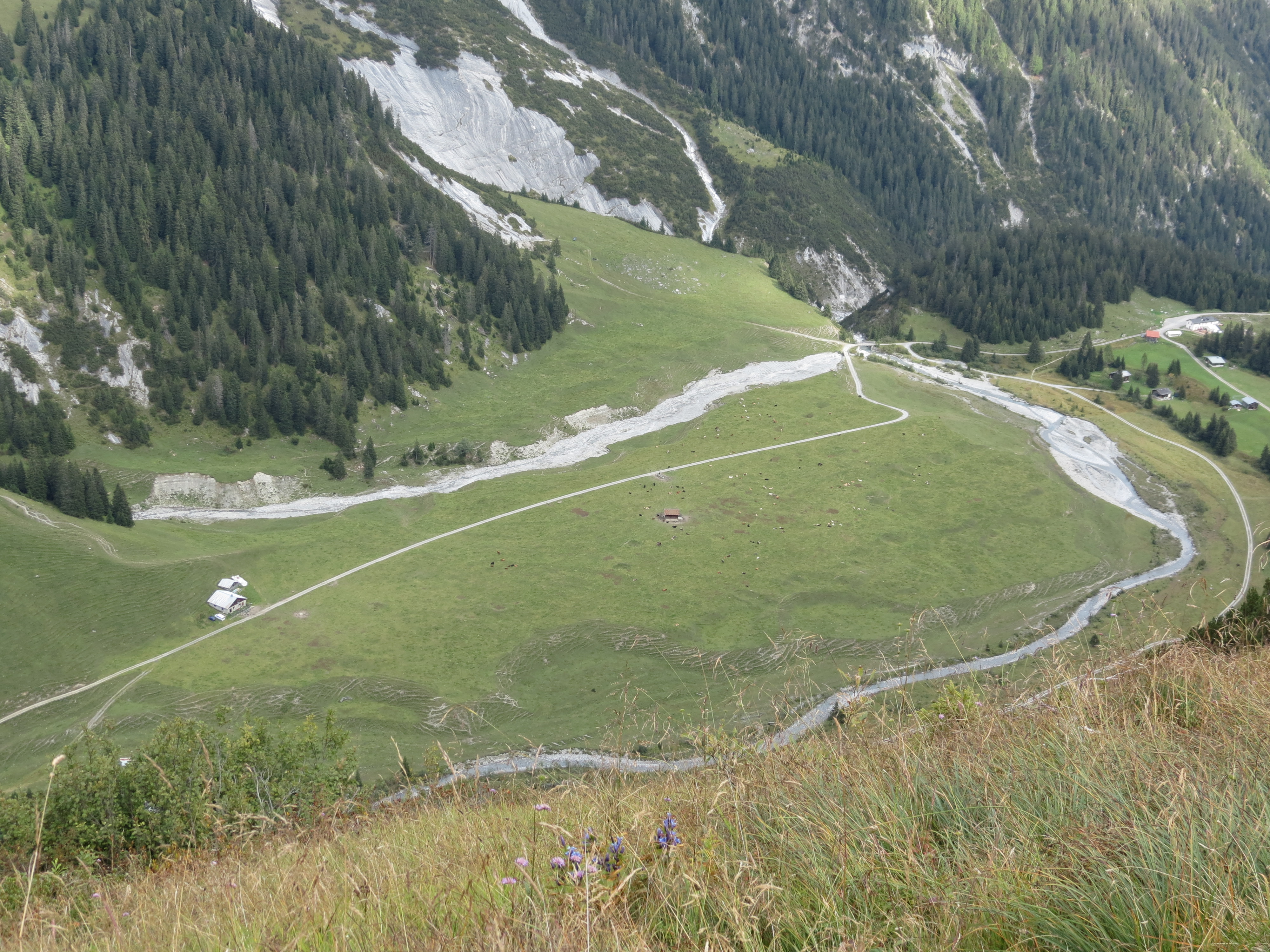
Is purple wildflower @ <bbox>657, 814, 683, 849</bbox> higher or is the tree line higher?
purple wildflower @ <bbox>657, 814, 683, 849</bbox>

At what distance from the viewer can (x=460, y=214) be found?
149 m

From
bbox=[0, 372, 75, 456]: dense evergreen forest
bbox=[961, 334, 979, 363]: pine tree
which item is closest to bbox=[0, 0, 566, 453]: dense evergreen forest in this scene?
bbox=[0, 372, 75, 456]: dense evergreen forest

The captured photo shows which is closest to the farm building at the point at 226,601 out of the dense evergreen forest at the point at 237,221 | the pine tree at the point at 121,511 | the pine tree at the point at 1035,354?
the pine tree at the point at 121,511

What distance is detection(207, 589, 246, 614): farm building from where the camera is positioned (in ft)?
235

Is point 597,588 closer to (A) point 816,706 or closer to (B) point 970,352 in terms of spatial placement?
(A) point 816,706

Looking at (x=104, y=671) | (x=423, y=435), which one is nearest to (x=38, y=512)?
(x=104, y=671)

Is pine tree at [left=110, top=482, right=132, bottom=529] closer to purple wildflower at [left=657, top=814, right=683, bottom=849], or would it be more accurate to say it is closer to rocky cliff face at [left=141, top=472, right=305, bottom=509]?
rocky cliff face at [left=141, top=472, right=305, bottom=509]

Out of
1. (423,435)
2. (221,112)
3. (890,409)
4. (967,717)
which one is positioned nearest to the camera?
(967,717)

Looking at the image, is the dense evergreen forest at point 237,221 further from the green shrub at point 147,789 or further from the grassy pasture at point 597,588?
the green shrub at point 147,789

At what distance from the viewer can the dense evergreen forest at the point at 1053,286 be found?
174500mm

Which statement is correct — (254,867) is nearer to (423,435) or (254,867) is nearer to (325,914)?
(325,914)

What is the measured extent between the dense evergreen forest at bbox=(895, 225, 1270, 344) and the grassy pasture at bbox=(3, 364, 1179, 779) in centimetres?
7487

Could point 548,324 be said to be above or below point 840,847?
below

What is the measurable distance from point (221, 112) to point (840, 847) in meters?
153
